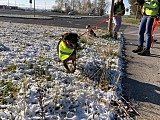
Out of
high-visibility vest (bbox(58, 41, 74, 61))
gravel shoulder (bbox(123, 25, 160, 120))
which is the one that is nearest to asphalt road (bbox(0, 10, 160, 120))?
gravel shoulder (bbox(123, 25, 160, 120))

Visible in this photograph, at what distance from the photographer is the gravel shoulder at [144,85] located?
3.34 m

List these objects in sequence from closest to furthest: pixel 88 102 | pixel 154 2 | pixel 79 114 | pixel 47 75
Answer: pixel 79 114
pixel 88 102
pixel 47 75
pixel 154 2

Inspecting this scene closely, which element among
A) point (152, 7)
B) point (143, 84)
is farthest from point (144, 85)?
point (152, 7)

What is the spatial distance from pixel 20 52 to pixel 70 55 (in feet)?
5.96

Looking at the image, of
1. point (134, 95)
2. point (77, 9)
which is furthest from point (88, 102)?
point (77, 9)

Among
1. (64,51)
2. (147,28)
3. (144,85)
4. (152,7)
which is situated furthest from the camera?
(147,28)

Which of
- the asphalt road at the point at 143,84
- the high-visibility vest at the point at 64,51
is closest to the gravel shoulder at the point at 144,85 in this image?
the asphalt road at the point at 143,84

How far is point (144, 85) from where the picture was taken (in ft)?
14.3

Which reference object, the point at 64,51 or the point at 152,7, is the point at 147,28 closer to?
the point at 152,7

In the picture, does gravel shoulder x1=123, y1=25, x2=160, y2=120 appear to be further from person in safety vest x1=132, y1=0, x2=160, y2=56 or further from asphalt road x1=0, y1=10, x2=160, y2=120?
person in safety vest x1=132, y1=0, x2=160, y2=56

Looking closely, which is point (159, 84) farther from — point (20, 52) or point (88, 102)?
point (20, 52)

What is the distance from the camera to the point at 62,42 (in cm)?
465

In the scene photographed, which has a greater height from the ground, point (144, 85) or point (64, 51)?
point (64, 51)

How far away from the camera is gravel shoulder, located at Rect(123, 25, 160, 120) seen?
132 inches
